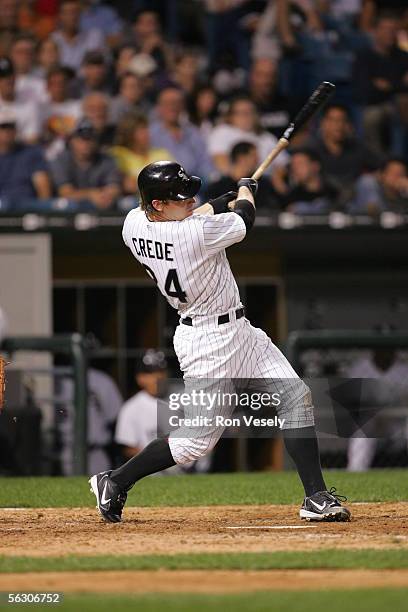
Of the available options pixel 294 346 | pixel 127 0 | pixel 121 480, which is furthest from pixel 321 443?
pixel 127 0

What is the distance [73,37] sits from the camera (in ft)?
42.3

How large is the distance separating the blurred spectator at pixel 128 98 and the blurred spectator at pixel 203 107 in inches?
18.4

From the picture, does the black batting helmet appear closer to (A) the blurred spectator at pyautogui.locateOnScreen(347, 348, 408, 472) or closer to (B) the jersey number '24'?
(B) the jersey number '24'

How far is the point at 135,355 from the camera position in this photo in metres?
11.6

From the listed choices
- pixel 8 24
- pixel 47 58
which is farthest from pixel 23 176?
pixel 8 24

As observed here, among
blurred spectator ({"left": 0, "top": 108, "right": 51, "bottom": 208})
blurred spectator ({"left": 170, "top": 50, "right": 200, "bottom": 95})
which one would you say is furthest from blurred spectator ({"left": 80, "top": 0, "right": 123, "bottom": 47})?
→ blurred spectator ({"left": 0, "top": 108, "right": 51, "bottom": 208})

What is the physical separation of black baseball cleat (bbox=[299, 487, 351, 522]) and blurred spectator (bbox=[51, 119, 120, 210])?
5842 mm

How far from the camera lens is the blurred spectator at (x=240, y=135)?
11.9 m

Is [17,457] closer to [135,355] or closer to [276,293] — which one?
[135,355]

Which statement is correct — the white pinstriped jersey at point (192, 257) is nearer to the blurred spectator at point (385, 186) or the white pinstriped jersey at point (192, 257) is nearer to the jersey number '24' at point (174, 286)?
the jersey number '24' at point (174, 286)

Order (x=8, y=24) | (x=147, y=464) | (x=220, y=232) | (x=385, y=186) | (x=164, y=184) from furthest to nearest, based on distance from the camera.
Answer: (x=8, y=24) → (x=385, y=186) → (x=147, y=464) → (x=164, y=184) → (x=220, y=232)

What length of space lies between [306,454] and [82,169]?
6145 mm

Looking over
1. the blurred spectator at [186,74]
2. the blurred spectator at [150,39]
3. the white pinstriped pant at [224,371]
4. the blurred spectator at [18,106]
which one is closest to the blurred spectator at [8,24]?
the blurred spectator at [18,106]

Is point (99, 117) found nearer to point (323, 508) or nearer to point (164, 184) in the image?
point (164, 184)
